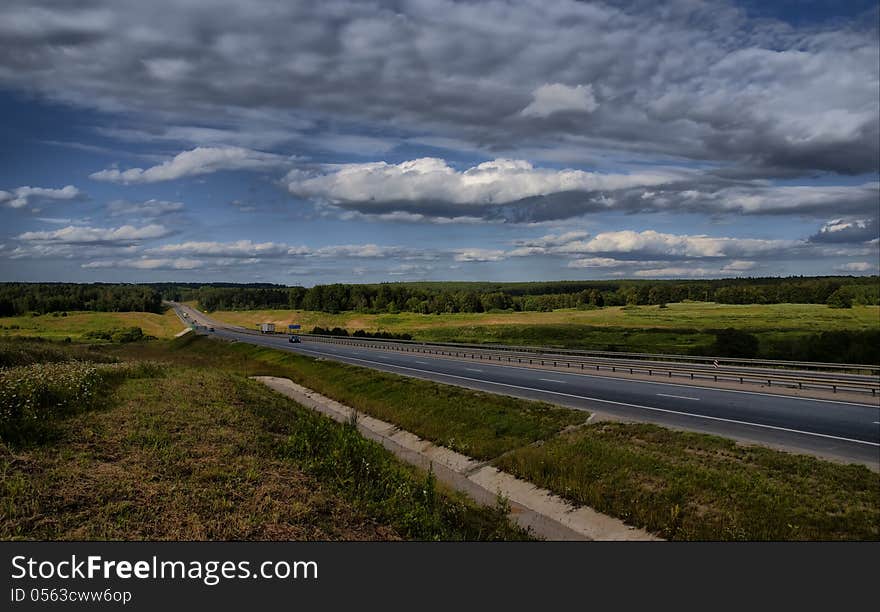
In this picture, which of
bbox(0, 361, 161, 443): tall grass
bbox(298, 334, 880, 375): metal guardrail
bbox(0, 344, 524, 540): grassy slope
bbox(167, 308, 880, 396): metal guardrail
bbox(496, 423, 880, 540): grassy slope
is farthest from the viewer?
bbox(298, 334, 880, 375): metal guardrail

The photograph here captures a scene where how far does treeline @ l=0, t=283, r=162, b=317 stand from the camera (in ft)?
146

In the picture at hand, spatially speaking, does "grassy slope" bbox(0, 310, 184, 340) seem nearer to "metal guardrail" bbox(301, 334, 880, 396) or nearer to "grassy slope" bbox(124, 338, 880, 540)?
"metal guardrail" bbox(301, 334, 880, 396)

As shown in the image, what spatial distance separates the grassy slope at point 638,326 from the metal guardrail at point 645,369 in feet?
50.3

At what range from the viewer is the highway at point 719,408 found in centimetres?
1919

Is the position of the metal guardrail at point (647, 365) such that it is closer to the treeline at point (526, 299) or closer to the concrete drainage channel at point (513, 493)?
A: the concrete drainage channel at point (513, 493)

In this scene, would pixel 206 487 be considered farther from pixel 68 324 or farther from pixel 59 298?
pixel 68 324

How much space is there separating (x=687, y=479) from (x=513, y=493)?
17.8 feet

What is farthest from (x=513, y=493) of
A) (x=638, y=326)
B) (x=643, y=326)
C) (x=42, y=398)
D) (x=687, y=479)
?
(x=638, y=326)

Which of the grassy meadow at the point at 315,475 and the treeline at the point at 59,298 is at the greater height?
the treeline at the point at 59,298

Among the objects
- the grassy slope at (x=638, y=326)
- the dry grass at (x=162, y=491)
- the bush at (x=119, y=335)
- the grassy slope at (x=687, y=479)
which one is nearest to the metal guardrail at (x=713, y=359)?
the grassy slope at (x=638, y=326)

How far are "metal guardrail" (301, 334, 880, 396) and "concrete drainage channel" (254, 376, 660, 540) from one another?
1971 centimetres

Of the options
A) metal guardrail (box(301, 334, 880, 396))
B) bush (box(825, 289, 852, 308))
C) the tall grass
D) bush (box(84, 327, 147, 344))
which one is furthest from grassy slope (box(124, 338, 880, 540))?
bush (box(825, 289, 852, 308))

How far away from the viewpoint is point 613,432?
21109 millimetres

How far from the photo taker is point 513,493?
18.3 metres
